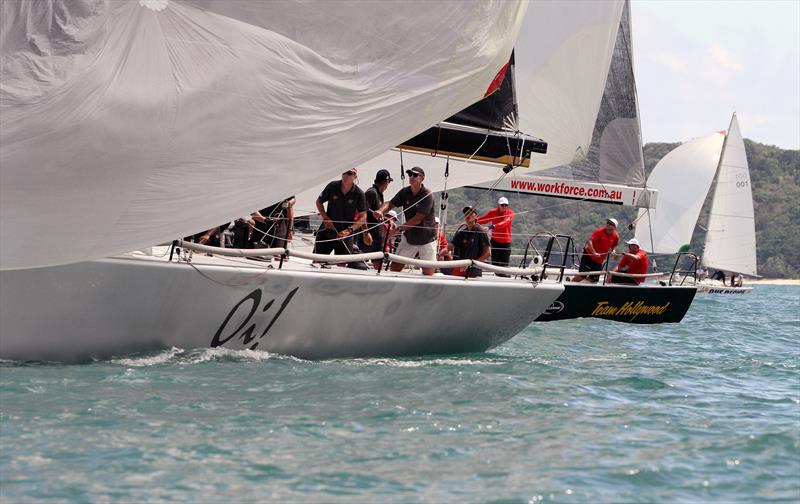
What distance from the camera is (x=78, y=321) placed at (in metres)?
7.21

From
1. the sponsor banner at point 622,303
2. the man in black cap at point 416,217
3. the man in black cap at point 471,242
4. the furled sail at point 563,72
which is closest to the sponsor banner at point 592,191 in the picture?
the sponsor banner at point 622,303

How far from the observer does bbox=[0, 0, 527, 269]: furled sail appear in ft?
20.5

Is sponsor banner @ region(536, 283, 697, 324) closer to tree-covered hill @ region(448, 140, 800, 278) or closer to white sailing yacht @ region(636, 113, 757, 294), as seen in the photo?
white sailing yacht @ region(636, 113, 757, 294)

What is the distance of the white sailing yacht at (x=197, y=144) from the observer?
6293mm

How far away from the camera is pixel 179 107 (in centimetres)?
656

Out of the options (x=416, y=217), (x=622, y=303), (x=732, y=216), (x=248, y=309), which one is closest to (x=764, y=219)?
(x=732, y=216)

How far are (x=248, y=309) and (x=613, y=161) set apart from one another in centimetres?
1019

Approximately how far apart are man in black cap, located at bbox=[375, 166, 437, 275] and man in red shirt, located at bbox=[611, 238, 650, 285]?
5.68 meters

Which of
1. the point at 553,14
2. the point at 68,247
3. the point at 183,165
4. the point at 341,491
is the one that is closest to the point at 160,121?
the point at 183,165

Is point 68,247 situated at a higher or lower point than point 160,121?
lower

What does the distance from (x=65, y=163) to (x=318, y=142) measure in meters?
1.68

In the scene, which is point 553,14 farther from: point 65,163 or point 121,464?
point 121,464

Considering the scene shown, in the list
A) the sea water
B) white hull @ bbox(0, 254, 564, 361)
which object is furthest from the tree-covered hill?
the sea water

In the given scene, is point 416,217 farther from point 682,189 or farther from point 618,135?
point 682,189
